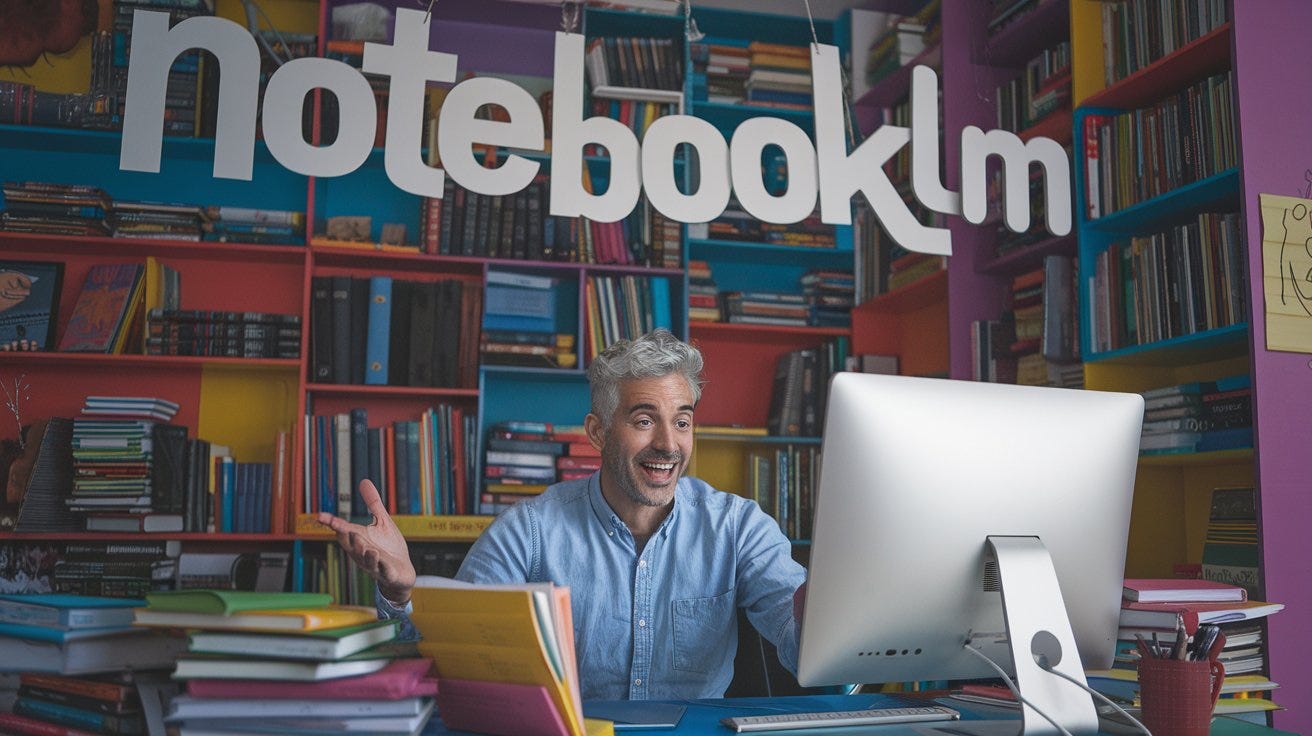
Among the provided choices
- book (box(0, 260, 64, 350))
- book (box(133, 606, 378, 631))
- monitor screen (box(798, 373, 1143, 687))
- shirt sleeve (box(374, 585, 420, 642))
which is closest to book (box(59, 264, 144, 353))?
book (box(0, 260, 64, 350))

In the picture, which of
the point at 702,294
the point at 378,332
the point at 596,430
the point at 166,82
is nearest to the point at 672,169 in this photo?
the point at 596,430

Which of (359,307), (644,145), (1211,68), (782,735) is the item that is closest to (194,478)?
(359,307)

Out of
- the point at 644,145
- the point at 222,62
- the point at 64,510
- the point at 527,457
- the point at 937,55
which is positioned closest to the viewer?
the point at 222,62

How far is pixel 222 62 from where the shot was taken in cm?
204

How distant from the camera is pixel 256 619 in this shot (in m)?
1.06

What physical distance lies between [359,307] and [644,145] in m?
1.59

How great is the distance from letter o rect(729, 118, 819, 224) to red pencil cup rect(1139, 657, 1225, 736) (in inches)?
47.2

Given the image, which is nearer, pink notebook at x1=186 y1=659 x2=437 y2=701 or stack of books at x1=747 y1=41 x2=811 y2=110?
pink notebook at x1=186 y1=659 x2=437 y2=701

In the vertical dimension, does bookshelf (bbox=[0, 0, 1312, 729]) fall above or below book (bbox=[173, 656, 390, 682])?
above

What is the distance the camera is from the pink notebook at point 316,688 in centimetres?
106

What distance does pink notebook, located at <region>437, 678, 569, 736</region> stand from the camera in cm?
112

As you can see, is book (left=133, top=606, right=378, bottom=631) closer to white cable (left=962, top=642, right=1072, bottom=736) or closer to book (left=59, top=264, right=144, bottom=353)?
white cable (left=962, top=642, right=1072, bottom=736)

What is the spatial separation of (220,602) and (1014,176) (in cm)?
190

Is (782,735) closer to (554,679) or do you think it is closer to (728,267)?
(554,679)
